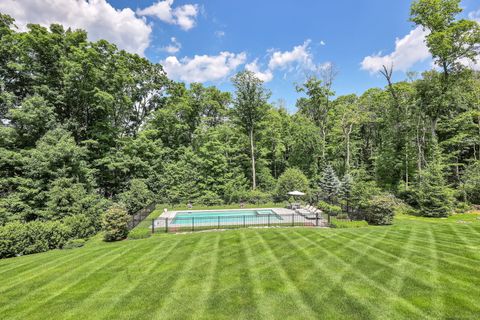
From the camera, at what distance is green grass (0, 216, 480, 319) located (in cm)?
447

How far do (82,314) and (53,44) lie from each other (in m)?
24.4

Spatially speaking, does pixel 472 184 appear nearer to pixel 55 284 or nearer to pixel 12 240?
pixel 55 284

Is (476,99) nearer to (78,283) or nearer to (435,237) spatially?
(435,237)

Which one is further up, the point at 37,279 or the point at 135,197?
the point at 135,197

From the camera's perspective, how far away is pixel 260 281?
5711mm

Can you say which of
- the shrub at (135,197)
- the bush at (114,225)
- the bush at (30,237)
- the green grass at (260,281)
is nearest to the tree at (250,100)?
the shrub at (135,197)

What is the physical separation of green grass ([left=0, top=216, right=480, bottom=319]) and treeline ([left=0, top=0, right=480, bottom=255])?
6.20 metres

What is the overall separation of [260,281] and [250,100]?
2439 centimetres

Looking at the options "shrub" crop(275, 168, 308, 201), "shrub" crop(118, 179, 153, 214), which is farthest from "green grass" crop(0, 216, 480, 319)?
"shrub" crop(275, 168, 308, 201)

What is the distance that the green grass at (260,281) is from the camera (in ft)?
14.7

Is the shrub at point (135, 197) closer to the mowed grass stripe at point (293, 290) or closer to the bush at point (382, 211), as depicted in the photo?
the mowed grass stripe at point (293, 290)

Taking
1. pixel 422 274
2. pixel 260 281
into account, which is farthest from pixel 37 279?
pixel 422 274

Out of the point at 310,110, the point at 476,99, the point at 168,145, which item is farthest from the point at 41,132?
the point at 476,99

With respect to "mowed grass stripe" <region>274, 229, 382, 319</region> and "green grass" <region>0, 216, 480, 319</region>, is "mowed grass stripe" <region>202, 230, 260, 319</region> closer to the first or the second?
"green grass" <region>0, 216, 480, 319</region>
